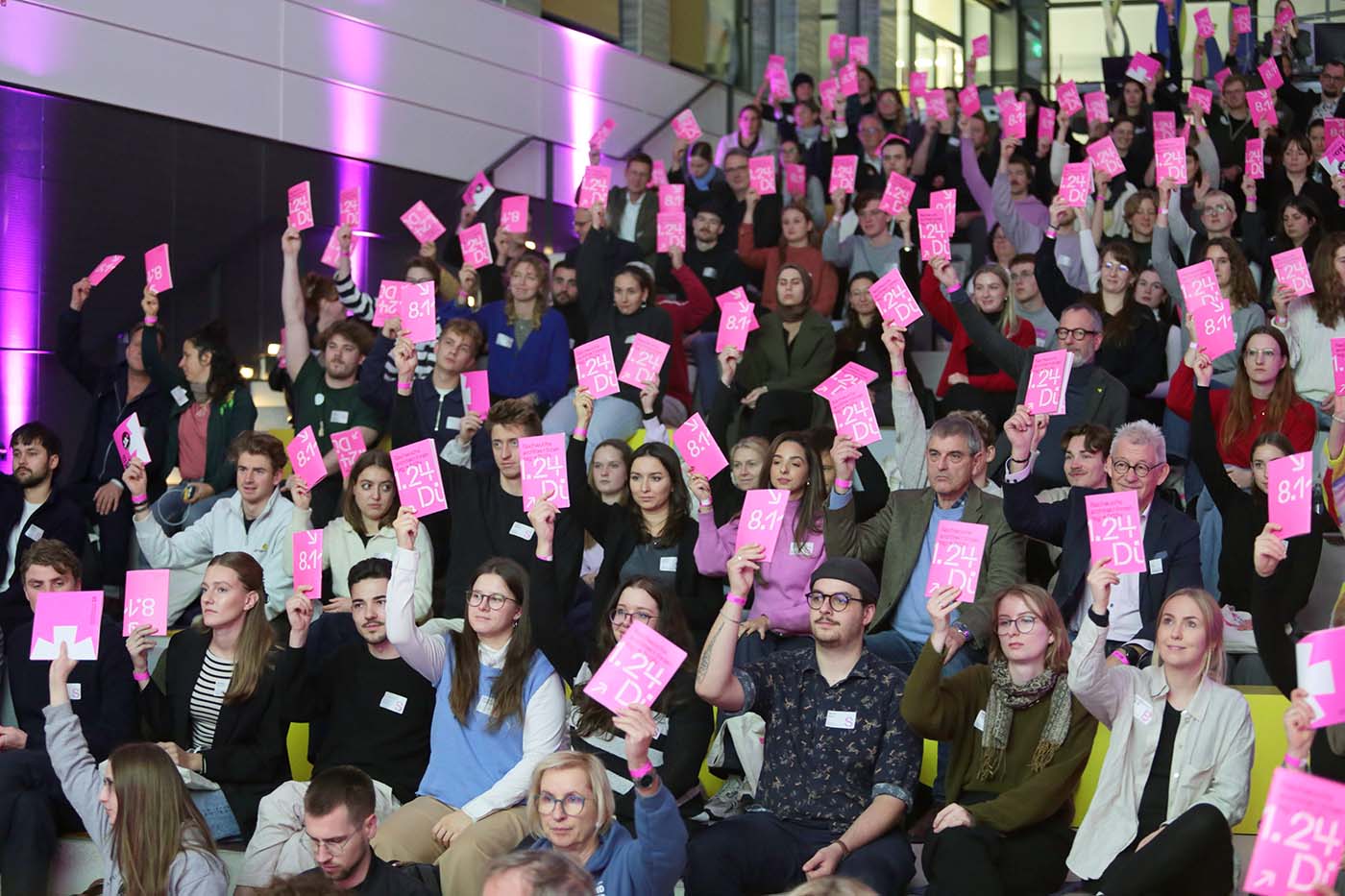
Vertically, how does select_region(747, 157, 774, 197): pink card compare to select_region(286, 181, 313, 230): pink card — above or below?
above

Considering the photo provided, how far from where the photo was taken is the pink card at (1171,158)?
767 cm

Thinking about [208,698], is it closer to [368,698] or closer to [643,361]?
[368,698]

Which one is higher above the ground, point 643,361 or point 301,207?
point 301,207

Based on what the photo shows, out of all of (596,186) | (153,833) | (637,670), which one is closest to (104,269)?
(596,186)

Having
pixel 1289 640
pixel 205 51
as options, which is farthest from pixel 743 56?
pixel 1289 640

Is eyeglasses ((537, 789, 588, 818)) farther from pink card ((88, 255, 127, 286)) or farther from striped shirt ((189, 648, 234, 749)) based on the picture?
pink card ((88, 255, 127, 286))

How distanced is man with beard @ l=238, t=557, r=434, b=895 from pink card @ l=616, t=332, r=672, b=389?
1.61m

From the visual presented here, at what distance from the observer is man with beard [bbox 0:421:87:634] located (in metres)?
6.52

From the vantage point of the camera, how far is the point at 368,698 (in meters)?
5.15

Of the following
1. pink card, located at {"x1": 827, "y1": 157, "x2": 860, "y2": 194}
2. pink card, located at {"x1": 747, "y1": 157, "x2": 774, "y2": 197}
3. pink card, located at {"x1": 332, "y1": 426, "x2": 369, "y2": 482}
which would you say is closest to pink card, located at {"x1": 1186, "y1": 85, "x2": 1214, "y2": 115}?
pink card, located at {"x1": 827, "y1": 157, "x2": 860, "y2": 194}

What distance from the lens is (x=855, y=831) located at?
4.31m

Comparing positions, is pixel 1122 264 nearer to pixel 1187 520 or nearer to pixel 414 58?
pixel 1187 520

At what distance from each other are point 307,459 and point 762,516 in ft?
7.36

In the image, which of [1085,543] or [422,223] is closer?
[1085,543]
